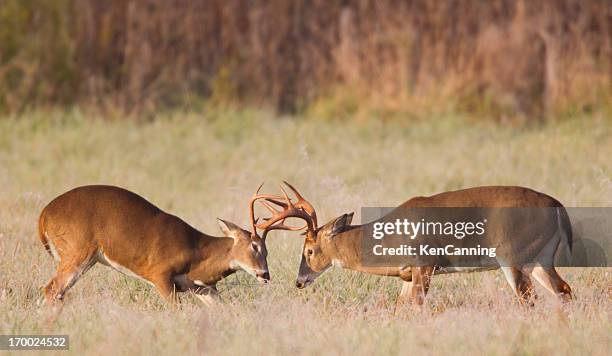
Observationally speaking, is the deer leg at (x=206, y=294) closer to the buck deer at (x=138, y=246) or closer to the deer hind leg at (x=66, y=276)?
the buck deer at (x=138, y=246)

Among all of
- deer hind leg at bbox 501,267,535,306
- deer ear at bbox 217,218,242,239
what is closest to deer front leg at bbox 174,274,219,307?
deer ear at bbox 217,218,242,239

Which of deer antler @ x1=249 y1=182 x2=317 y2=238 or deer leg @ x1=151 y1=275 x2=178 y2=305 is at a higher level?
deer antler @ x1=249 y1=182 x2=317 y2=238

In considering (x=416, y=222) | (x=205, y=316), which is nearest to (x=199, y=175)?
(x=416, y=222)

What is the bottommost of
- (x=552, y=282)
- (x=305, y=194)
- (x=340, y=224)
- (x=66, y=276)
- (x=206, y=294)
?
(x=305, y=194)

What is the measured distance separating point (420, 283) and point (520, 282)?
631 millimetres

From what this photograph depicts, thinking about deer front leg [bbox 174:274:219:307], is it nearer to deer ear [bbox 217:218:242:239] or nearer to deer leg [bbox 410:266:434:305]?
deer ear [bbox 217:218:242:239]

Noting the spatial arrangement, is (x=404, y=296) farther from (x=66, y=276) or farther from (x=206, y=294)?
(x=66, y=276)

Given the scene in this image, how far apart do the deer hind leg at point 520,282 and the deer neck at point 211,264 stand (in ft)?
5.82

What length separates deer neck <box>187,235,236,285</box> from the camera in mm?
7660

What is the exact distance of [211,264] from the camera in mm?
7672

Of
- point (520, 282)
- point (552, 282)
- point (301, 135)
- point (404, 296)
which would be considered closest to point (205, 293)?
point (404, 296)

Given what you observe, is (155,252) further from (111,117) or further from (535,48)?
(535,48)

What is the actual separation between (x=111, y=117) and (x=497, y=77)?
5.09 meters

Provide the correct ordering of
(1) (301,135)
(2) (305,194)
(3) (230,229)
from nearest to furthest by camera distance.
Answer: (3) (230,229), (2) (305,194), (1) (301,135)
